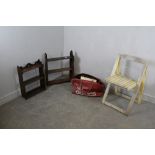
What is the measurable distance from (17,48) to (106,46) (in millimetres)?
1243

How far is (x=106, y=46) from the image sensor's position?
257 centimetres

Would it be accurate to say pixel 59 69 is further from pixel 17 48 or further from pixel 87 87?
pixel 17 48

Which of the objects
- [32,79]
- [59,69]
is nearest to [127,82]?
[59,69]

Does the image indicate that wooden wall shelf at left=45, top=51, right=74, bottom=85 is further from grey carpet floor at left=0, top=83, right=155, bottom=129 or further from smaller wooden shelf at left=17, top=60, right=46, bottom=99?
grey carpet floor at left=0, top=83, right=155, bottom=129

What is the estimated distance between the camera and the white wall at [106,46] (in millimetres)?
2273

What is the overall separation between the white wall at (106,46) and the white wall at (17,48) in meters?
0.39

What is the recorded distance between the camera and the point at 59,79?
9.84ft

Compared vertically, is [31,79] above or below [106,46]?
below

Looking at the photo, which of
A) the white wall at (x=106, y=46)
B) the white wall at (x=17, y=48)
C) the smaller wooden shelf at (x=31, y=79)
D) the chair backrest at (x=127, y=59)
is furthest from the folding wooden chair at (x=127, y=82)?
the white wall at (x=17, y=48)

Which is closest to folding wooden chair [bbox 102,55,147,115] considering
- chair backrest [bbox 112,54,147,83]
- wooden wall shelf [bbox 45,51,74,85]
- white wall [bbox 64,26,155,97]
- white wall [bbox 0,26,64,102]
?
chair backrest [bbox 112,54,147,83]

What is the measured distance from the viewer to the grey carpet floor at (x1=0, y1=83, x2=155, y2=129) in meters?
2.02

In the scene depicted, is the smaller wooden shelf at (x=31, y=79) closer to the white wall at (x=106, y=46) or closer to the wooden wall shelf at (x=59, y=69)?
the wooden wall shelf at (x=59, y=69)

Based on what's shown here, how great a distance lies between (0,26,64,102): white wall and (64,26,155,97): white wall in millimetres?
388

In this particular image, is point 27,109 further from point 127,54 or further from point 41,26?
point 127,54
